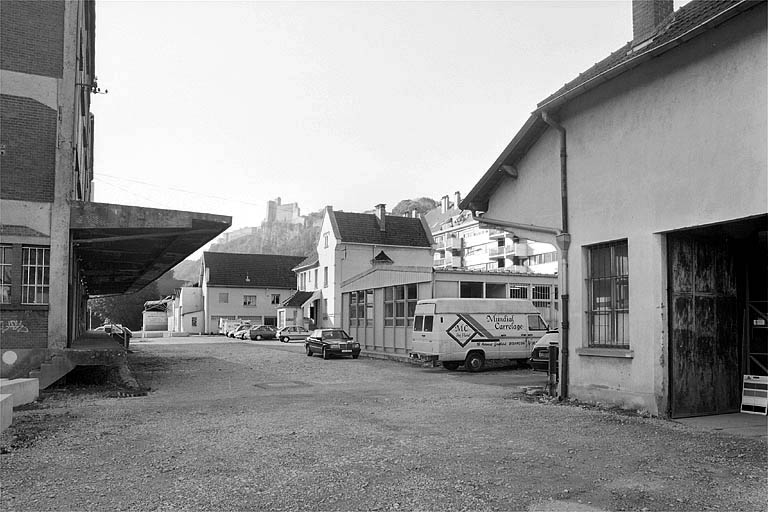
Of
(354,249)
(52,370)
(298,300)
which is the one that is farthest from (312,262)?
(52,370)

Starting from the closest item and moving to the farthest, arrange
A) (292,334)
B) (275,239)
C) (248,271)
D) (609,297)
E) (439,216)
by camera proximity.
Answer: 1. (609,297)
2. (292,334)
3. (248,271)
4. (439,216)
5. (275,239)

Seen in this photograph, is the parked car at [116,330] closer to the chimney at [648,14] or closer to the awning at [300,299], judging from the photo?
the awning at [300,299]

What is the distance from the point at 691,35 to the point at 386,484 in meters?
8.24

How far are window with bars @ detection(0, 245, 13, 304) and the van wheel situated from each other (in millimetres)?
14207

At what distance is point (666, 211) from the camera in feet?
36.1

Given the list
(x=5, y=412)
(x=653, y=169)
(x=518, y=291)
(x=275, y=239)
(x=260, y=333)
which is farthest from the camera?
(x=275, y=239)

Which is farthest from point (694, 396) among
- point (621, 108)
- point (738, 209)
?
point (621, 108)

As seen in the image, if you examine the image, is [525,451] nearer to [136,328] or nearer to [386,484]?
[386,484]

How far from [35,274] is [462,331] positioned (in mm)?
13289

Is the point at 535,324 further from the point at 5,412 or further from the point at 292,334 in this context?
the point at 292,334

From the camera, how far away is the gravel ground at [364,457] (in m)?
6.40

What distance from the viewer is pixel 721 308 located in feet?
38.5

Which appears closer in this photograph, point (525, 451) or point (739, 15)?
point (525, 451)

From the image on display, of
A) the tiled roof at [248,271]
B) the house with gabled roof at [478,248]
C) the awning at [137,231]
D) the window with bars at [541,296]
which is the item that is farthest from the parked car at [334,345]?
the house with gabled roof at [478,248]
